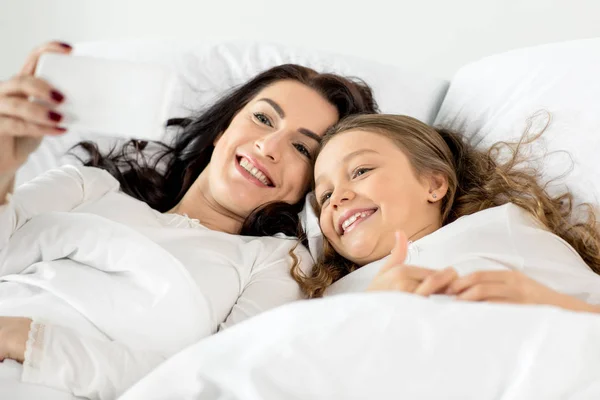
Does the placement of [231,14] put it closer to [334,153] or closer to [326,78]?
[326,78]

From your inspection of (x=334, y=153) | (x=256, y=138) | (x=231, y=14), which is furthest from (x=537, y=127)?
(x=231, y=14)

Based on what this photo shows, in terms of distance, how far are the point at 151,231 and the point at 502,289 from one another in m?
0.65

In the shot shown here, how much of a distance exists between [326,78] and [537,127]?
463 mm

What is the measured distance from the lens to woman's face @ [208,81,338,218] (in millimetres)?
1441

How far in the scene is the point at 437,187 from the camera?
54.9 inches

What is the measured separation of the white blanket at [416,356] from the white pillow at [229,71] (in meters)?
1.01

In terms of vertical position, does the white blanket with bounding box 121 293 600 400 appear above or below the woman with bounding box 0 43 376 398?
above

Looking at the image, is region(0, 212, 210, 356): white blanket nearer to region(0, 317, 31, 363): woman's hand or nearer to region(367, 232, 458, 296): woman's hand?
region(0, 317, 31, 363): woman's hand

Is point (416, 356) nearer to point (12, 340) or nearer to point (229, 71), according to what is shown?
point (12, 340)

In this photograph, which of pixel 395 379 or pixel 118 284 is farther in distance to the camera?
pixel 118 284

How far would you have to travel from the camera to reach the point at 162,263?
1183mm

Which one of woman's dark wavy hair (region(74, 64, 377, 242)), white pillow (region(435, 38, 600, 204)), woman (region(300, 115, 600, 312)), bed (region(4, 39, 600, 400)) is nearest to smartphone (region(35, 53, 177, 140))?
bed (region(4, 39, 600, 400))

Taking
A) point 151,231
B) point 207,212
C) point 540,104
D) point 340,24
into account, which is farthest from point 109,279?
point 340,24

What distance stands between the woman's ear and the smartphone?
2.12 feet
